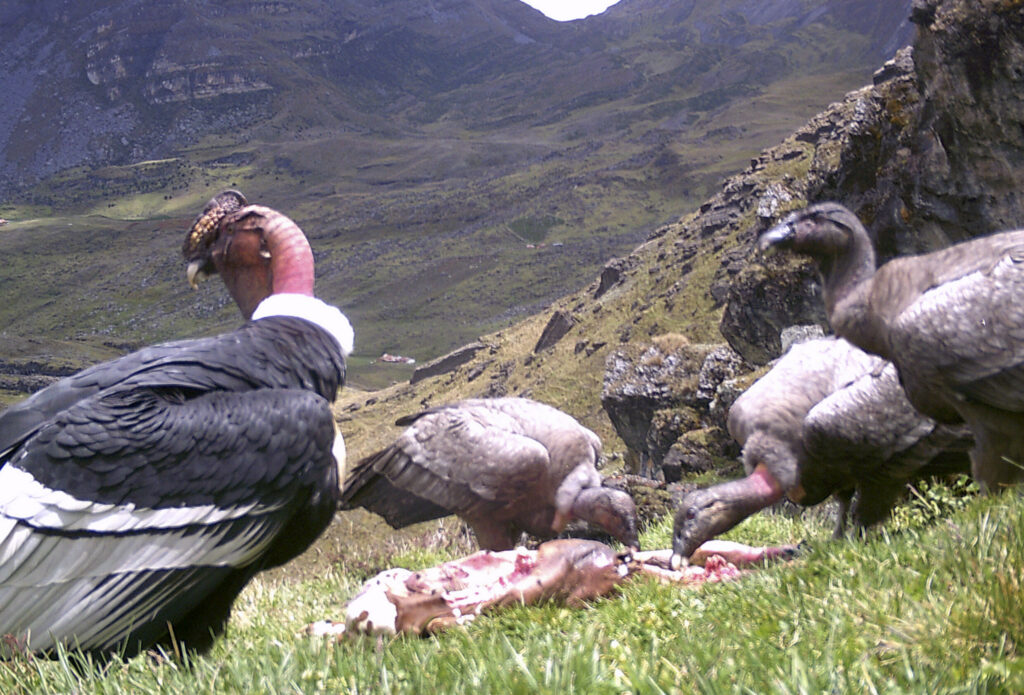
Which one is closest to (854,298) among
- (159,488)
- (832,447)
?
(832,447)

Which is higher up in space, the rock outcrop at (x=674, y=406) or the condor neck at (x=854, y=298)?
the condor neck at (x=854, y=298)

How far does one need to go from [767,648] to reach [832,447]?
393 cm

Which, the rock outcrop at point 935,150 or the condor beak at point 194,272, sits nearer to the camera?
the condor beak at point 194,272

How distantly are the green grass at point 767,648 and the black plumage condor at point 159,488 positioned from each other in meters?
0.31

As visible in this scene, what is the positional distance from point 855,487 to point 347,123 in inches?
6263

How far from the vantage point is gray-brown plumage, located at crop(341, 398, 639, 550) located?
7445 mm

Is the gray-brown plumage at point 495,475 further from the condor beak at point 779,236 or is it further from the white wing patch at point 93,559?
the white wing patch at point 93,559

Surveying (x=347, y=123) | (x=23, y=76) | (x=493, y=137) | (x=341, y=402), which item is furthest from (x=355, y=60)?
(x=341, y=402)

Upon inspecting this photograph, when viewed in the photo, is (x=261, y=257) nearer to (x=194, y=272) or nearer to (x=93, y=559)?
(x=194, y=272)

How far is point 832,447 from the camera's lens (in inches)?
248

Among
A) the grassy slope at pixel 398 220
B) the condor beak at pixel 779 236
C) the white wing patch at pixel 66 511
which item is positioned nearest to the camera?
the white wing patch at pixel 66 511

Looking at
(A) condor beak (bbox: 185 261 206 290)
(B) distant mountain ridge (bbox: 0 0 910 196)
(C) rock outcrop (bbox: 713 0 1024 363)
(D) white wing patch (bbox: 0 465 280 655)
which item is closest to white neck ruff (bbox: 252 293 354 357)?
(A) condor beak (bbox: 185 261 206 290)

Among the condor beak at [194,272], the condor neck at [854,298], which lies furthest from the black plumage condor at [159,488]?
the condor neck at [854,298]

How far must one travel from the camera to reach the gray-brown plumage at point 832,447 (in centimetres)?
613
